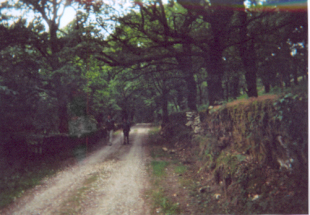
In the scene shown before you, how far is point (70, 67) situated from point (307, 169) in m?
11.2

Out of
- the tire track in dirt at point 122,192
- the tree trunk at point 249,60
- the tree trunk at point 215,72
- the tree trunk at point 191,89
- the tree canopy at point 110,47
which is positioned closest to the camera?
the tire track in dirt at point 122,192

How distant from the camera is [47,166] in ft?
35.4

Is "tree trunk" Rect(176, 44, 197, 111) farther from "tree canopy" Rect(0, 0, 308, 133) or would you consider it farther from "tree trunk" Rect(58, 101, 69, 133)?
"tree trunk" Rect(58, 101, 69, 133)

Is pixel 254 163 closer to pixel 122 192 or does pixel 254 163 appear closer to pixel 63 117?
pixel 122 192

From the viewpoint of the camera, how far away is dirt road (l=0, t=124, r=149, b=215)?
231 inches

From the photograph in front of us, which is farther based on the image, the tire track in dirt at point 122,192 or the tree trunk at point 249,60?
the tree trunk at point 249,60

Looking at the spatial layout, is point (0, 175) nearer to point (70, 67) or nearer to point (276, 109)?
point (70, 67)

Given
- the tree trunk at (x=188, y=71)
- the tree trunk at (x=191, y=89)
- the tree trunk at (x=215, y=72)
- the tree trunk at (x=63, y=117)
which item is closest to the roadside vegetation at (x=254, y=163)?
the tree trunk at (x=215, y=72)

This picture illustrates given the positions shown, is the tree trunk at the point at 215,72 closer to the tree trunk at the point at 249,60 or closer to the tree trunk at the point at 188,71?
the tree trunk at the point at 249,60

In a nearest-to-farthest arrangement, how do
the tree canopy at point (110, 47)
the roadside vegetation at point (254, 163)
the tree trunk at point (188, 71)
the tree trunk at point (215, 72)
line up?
the roadside vegetation at point (254, 163)
the tree canopy at point (110, 47)
the tree trunk at point (215, 72)
the tree trunk at point (188, 71)

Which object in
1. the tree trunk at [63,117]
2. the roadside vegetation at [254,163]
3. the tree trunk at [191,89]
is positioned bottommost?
the roadside vegetation at [254,163]

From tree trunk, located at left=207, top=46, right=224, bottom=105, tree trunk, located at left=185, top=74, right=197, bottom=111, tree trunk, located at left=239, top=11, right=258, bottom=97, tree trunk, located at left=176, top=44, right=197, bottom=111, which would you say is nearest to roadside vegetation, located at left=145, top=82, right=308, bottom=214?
tree trunk, located at left=207, top=46, right=224, bottom=105

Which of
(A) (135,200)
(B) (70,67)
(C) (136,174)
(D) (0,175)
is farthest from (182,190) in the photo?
(B) (70,67)

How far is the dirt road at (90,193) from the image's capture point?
586 centimetres
